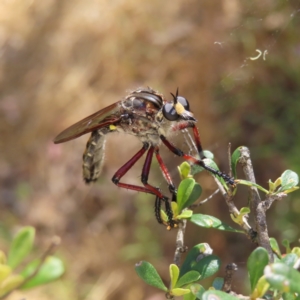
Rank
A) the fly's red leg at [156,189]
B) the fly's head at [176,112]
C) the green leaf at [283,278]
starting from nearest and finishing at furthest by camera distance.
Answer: the green leaf at [283,278]
the fly's red leg at [156,189]
the fly's head at [176,112]

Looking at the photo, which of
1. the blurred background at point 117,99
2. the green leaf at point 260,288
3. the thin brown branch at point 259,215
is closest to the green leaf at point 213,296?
the green leaf at point 260,288

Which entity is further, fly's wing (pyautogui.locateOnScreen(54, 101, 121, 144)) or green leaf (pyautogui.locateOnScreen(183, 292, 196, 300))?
fly's wing (pyautogui.locateOnScreen(54, 101, 121, 144))

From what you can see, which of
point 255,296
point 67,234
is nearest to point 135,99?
point 255,296

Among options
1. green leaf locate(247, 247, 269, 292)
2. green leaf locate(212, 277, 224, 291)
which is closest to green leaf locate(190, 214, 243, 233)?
green leaf locate(212, 277, 224, 291)

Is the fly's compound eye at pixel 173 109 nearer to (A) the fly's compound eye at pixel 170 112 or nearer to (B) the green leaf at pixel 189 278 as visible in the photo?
(A) the fly's compound eye at pixel 170 112

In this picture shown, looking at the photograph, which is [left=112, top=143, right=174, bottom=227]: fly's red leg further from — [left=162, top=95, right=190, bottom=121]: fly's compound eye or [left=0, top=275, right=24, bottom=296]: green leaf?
[left=0, top=275, right=24, bottom=296]: green leaf

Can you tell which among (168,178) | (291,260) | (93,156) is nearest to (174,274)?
(291,260)

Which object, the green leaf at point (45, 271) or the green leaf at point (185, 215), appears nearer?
the green leaf at point (45, 271)
